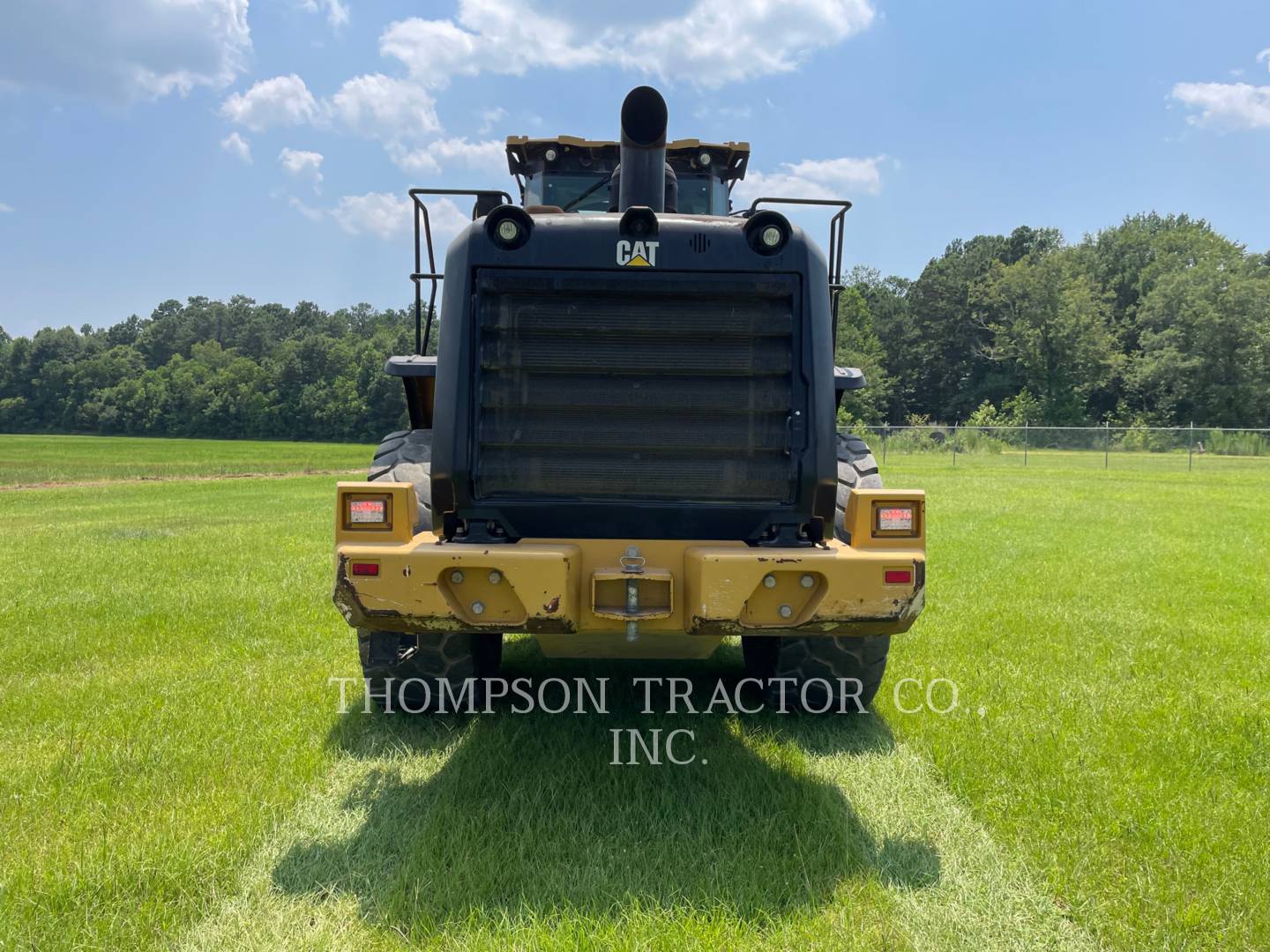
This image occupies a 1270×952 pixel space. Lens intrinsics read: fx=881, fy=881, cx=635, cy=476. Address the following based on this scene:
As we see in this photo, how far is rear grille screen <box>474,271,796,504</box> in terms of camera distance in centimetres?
326

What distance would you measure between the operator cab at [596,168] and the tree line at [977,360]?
1149 inches

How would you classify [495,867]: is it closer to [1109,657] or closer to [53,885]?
[53,885]

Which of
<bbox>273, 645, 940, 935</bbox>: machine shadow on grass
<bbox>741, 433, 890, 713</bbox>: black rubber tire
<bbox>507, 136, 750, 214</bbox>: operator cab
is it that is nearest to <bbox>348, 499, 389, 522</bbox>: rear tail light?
<bbox>273, 645, 940, 935</bbox>: machine shadow on grass

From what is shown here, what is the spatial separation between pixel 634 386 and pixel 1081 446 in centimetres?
3258

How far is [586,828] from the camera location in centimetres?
310

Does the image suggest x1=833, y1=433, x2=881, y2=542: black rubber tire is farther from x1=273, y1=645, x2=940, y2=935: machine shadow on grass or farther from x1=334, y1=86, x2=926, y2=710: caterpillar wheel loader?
x1=273, y1=645, x2=940, y2=935: machine shadow on grass

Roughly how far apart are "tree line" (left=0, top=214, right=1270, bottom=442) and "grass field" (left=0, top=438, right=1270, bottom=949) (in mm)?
30347

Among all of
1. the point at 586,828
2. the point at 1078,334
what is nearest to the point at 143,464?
the point at 586,828

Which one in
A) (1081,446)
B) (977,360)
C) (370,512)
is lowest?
(1081,446)

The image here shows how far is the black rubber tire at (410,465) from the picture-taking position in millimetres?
3725

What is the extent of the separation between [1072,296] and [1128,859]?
6097cm

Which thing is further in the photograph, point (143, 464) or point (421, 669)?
point (143, 464)

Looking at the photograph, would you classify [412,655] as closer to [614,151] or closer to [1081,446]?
[614,151]

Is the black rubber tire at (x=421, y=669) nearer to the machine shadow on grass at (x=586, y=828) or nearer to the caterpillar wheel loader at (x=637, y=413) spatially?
the machine shadow on grass at (x=586, y=828)
